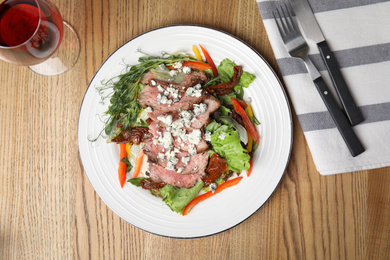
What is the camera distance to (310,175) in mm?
1660

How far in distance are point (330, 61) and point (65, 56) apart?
4.48 ft

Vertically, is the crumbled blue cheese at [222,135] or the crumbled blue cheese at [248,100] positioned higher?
the crumbled blue cheese at [248,100]

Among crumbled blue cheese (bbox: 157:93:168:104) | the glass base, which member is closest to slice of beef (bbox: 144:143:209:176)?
crumbled blue cheese (bbox: 157:93:168:104)

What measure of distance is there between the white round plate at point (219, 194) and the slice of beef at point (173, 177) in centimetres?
11

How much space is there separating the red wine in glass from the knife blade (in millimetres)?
1121

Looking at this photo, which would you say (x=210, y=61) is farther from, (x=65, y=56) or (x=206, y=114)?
(x=65, y=56)

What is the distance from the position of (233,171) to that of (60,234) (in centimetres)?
102

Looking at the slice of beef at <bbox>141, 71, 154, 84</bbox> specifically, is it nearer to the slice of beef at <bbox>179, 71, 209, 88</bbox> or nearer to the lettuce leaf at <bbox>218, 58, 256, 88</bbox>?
the slice of beef at <bbox>179, 71, 209, 88</bbox>

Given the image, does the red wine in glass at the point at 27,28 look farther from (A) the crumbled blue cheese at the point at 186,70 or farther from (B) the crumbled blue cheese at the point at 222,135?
(B) the crumbled blue cheese at the point at 222,135

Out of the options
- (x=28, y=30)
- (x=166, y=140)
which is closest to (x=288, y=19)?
(x=166, y=140)

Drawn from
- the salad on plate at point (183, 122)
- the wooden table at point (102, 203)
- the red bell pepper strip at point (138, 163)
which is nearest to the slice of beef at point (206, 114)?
the salad on plate at point (183, 122)

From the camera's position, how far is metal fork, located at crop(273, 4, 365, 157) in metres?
1.57

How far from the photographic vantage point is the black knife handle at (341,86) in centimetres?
158

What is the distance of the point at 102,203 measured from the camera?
5.72 feet
